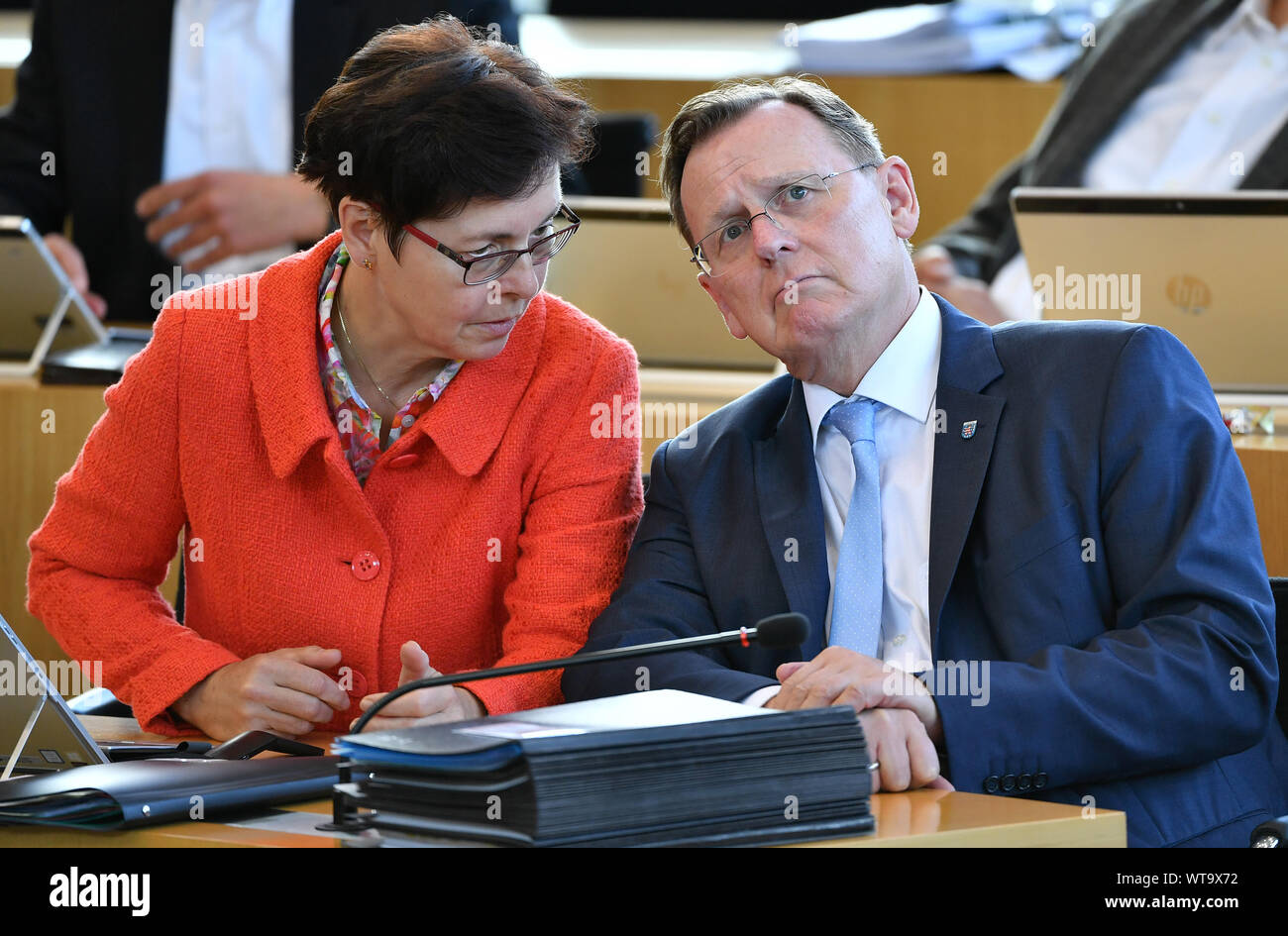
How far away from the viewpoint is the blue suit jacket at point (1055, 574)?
1377 mm

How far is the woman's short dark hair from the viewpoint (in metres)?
1.64

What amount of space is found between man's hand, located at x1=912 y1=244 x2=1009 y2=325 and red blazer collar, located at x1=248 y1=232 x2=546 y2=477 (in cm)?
135

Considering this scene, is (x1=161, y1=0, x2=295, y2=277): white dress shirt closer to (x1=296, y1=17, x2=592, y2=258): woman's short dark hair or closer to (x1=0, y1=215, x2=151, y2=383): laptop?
(x1=0, y1=215, x2=151, y2=383): laptop

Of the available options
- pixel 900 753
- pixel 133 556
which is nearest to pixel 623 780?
pixel 900 753

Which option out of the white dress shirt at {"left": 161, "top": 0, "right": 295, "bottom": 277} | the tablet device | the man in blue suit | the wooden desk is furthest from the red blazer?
the white dress shirt at {"left": 161, "top": 0, "right": 295, "bottom": 277}

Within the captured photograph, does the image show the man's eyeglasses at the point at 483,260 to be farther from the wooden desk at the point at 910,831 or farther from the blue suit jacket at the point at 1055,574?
the wooden desk at the point at 910,831

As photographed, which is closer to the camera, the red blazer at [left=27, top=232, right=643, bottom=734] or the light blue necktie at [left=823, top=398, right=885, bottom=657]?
the light blue necktie at [left=823, top=398, right=885, bottom=657]

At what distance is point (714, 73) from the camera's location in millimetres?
4480

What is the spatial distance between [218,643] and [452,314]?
471 millimetres

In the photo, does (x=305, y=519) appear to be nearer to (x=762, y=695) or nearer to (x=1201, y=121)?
(x=762, y=695)

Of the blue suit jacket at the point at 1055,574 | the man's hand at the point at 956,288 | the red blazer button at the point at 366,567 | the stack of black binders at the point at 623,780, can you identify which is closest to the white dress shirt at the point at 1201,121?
the man's hand at the point at 956,288

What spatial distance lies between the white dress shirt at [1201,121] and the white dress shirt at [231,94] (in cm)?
148

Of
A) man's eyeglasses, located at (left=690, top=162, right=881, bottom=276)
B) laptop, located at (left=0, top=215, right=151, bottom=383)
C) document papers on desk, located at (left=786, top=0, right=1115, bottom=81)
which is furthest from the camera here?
document papers on desk, located at (left=786, top=0, right=1115, bottom=81)
